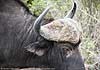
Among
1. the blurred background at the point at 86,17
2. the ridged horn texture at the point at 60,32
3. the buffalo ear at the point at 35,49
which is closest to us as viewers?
the ridged horn texture at the point at 60,32

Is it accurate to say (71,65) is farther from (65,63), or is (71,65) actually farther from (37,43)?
(37,43)

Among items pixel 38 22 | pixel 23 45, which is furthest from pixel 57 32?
pixel 23 45

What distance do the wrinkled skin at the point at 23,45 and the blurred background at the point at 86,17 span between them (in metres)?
1.09

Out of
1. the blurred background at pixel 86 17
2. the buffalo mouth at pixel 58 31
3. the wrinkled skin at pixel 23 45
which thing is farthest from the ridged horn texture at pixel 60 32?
the blurred background at pixel 86 17

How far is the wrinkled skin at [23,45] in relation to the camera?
5238 millimetres

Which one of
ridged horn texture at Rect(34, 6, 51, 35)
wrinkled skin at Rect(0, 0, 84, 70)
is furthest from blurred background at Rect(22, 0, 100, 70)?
ridged horn texture at Rect(34, 6, 51, 35)

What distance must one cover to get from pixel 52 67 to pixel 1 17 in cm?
99

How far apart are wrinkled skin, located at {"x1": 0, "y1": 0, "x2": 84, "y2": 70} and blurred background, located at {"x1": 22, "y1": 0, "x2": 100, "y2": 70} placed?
109 cm

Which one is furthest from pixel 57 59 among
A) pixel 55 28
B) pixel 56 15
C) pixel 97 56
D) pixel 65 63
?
pixel 56 15

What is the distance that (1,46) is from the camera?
18.1 feet

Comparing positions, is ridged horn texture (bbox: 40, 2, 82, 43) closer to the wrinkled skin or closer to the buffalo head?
the buffalo head

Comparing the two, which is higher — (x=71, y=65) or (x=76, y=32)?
(x=76, y=32)

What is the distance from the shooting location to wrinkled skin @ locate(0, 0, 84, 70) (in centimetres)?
524

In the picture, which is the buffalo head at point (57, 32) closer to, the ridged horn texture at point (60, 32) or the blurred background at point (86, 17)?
the ridged horn texture at point (60, 32)
